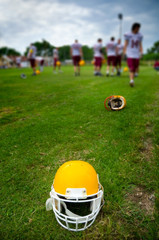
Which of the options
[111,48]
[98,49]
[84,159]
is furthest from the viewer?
[98,49]

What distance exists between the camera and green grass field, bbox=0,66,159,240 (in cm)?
155

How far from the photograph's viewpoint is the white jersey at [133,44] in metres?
6.87

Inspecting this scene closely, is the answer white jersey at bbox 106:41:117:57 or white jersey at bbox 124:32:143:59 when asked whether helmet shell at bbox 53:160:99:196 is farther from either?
white jersey at bbox 106:41:117:57

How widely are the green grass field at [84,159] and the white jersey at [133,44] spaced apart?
3.50 meters

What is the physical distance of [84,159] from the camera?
238 cm

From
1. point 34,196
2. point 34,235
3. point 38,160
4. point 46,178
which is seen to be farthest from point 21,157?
point 34,235

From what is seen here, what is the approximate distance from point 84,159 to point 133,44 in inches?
243

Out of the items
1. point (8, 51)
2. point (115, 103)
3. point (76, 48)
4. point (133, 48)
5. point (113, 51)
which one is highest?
point (8, 51)

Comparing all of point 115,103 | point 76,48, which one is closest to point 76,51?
point 76,48

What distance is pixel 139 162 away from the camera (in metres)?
2.28

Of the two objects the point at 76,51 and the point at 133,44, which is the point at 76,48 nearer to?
the point at 76,51

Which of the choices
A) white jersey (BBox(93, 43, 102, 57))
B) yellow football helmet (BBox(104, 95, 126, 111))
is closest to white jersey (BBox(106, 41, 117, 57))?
white jersey (BBox(93, 43, 102, 57))

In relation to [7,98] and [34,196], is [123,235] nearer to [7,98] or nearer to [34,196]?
[34,196]

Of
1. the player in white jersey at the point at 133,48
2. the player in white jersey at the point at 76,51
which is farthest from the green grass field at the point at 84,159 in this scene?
the player in white jersey at the point at 76,51
